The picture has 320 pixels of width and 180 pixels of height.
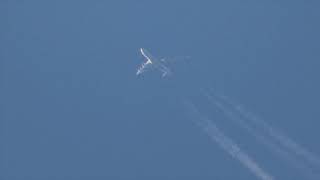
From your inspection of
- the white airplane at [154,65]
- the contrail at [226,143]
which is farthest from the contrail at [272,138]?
the white airplane at [154,65]

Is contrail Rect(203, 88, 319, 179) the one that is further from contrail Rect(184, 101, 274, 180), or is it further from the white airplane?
the white airplane

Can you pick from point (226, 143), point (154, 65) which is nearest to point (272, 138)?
point (226, 143)

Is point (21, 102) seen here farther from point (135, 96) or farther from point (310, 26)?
point (310, 26)

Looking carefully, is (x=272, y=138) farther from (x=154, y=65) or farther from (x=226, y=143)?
(x=154, y=65)

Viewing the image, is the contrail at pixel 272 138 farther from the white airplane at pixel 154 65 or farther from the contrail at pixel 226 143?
the white airplane at pixel 154 65

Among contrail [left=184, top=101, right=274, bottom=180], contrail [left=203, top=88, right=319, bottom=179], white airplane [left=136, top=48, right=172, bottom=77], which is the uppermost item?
white airplane [left=136, top=48, right=172, bottom=77]

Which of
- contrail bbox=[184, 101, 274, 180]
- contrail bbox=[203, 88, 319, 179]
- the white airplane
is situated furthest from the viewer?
the white airplane

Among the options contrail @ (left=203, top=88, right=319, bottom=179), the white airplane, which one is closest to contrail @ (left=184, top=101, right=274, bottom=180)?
contrail @ (left=203, top=88, right=319, bottom=179)
